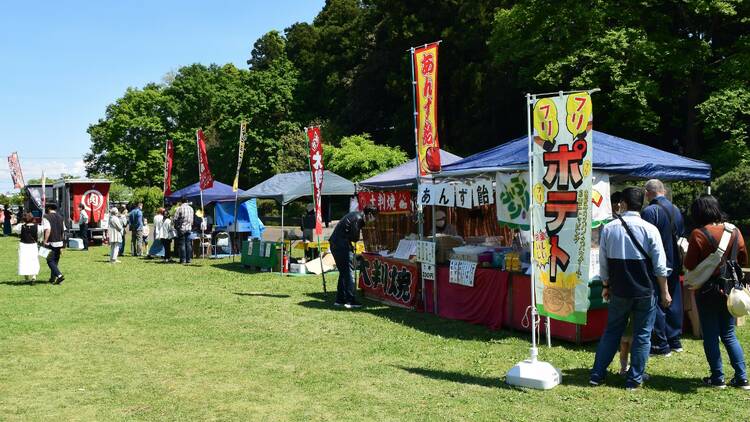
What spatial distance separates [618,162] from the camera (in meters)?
8.12

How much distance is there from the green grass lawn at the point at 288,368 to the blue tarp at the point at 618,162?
7.04ft

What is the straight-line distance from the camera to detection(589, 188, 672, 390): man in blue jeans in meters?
5.70

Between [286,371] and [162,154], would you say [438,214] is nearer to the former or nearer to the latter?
[286,371]

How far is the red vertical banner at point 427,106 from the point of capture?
9547mm

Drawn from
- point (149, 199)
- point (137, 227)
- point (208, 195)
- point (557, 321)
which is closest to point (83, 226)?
point (137, 227)

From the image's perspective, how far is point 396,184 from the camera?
43.3ft

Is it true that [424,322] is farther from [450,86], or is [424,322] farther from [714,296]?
[450,86]

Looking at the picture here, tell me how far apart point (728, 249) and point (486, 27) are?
28637mm

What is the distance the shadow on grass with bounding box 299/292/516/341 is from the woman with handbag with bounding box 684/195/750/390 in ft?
8.85

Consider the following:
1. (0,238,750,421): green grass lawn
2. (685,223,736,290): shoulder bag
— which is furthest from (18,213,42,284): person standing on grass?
(685,223,736,290): shoulder bag

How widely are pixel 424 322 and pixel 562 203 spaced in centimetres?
376

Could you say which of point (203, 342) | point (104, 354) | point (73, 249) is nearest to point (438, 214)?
point (203, 342)

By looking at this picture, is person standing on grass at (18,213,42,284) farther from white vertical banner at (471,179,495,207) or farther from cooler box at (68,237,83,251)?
cooler box at (68,237,83,251)

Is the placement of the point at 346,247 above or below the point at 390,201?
below
